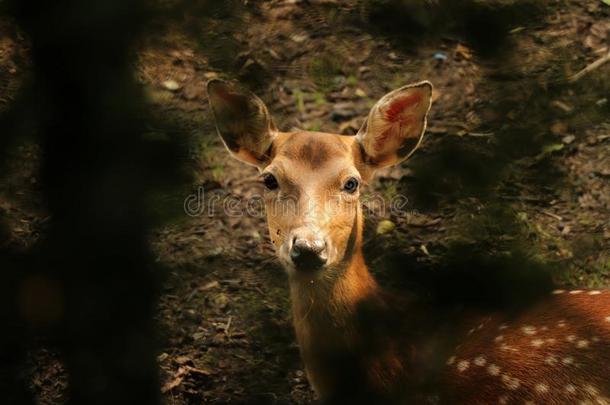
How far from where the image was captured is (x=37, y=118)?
319 cm

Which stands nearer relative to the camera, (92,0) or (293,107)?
(92,0)

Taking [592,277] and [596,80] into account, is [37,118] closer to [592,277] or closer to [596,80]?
[596,80]

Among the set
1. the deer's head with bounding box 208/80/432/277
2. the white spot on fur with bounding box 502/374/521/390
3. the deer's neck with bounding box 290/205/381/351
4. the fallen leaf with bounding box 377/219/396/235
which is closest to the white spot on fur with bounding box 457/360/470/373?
the white spot on fur with bounding box 502/374/521/390

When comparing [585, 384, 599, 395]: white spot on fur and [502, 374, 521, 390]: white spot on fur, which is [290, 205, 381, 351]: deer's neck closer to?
[502, 374, 521, 390]: white spot on fur

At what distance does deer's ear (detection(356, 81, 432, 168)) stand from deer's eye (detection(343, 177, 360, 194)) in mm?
305

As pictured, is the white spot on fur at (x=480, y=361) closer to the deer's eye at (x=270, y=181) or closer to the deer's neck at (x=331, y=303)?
the deer's neck at (x=331, y=303)

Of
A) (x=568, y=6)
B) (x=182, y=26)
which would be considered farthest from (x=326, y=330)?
(x=568, y=6)

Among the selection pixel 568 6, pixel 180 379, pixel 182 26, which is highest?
pixel 182 26

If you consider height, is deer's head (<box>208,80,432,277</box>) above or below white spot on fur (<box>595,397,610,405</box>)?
above

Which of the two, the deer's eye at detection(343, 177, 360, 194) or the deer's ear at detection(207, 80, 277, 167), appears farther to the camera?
the deer's eye at detection(343, 177, 360, 194)

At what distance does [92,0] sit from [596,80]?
7.87 feet

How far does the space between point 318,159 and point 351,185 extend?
0.68 feet

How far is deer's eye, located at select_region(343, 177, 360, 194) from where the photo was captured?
405 centimetres

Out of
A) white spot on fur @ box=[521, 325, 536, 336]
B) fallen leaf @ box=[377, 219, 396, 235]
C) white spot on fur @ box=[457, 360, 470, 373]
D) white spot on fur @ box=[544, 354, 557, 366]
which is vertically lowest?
fallen leaf @ box=[377, 219, 396, 235]
